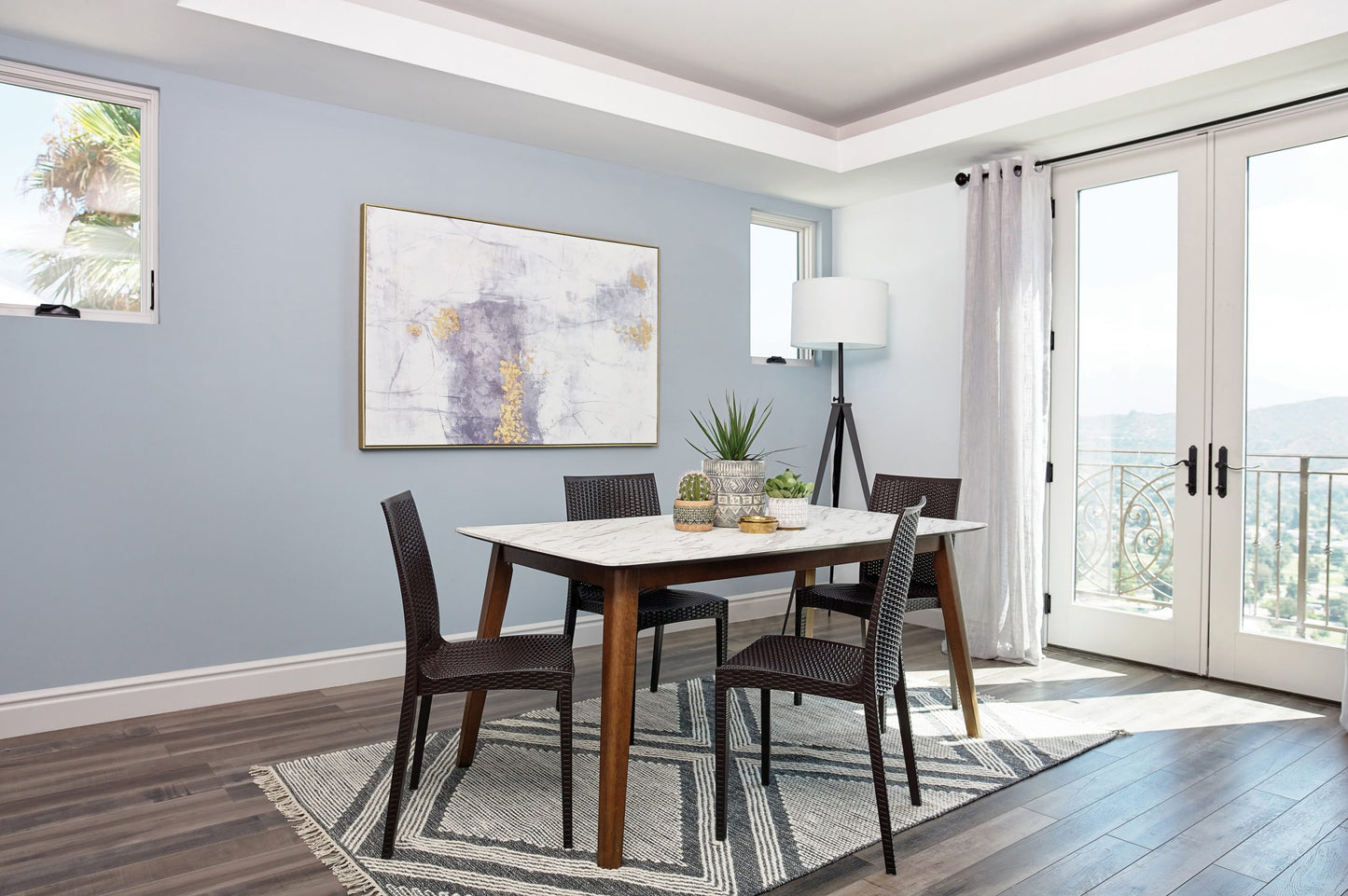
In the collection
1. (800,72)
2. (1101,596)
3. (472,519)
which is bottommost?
(1101,596)

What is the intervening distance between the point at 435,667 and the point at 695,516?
35.5 inches

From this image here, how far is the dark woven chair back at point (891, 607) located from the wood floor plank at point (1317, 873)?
97 cm

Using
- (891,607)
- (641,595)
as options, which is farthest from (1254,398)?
(641,595)

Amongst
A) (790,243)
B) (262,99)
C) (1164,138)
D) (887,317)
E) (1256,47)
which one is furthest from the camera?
(790,243)

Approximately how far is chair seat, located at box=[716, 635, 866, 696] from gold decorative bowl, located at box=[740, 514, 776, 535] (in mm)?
376

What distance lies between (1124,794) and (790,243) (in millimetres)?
3743

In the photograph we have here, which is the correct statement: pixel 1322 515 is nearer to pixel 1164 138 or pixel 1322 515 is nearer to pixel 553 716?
pixel 1164 138

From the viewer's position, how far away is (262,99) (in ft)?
11.5

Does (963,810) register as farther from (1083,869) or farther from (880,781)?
(880,781)

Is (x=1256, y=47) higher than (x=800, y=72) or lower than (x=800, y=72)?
lower

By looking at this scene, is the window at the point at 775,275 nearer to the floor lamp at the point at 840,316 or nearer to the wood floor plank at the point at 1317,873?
the floor lamp at the point at 840,316

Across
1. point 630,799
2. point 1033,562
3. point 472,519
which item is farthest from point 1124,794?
point 472,519

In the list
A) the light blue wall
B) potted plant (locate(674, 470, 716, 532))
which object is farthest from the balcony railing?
the light blue wall

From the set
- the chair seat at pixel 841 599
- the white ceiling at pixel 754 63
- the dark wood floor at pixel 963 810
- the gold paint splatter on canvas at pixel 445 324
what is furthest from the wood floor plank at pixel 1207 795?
the gold paint splatter on canvas at pixel 445 324
